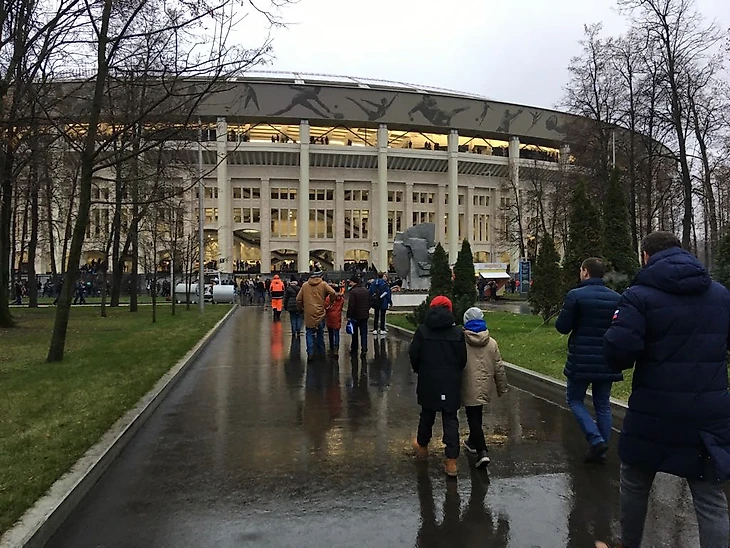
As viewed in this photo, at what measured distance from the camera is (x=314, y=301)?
12.3 meters

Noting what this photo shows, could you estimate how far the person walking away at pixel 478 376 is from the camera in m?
5.64

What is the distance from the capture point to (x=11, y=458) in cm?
563

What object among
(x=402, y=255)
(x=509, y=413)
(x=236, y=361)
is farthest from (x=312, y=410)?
(x=402, y=255)

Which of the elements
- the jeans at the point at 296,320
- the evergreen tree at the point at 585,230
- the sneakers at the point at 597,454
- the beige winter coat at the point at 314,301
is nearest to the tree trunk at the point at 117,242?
the jeans at the point at 296,320

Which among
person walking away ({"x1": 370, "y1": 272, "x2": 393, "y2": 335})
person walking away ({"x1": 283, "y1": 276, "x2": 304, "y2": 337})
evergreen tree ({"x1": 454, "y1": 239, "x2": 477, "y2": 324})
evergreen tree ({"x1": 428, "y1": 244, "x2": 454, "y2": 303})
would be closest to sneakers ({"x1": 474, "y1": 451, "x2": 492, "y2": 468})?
person walking away ({"x1": 283, "y1": 276, "x2": 304, "y2": 337})

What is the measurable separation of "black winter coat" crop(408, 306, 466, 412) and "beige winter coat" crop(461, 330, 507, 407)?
129 mm

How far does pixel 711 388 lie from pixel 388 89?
216 feet

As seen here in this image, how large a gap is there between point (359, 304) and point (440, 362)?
8.21 meters

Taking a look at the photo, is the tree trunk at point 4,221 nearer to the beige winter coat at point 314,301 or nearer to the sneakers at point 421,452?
the beige winter coat at point 314,301

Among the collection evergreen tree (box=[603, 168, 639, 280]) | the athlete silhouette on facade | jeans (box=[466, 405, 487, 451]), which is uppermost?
the athlete silhouette on facade

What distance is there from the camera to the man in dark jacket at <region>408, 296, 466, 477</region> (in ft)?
17.9

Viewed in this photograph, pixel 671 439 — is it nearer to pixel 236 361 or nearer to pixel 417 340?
pixel 417 340

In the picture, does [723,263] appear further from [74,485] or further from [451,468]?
[74,485]

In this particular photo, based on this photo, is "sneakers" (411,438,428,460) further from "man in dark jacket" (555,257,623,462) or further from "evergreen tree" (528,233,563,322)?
"evergreen tree" (528,233,563,322)
